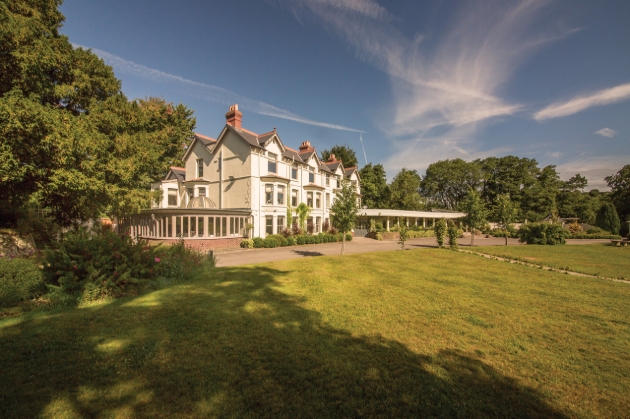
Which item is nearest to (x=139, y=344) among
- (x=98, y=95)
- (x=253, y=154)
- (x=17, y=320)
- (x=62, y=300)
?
(x=17, y=320)

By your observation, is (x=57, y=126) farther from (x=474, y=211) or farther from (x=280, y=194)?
(x=474, y=211)

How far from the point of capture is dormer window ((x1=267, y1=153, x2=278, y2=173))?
27.6 meters

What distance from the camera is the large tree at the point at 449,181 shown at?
212ft

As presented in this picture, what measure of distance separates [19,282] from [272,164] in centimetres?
2247

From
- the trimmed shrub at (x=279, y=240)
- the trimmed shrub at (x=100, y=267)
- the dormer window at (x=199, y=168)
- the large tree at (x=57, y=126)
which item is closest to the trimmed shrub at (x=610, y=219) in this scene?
the trimmed shrub at (x=279, y=240)

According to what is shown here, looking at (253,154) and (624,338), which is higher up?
(253,154)

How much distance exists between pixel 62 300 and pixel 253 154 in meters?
20.4

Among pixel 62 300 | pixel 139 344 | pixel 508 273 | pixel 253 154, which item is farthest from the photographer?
pixel 253 154

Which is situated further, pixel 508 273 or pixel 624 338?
pixel 508 273

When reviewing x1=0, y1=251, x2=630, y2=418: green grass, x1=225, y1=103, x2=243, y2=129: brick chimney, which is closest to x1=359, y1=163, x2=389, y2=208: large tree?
x1=225, y1=103, x2=243, y2=129: brick chimney

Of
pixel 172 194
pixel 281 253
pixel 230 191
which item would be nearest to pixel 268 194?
pixel 230 191

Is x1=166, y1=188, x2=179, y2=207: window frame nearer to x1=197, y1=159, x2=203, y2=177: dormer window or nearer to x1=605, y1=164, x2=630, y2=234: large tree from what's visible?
x1=197, y1=159, x2=203, y2=177: dormer window

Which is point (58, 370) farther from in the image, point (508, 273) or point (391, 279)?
point (508, 273)

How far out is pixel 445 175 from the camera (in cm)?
6625
